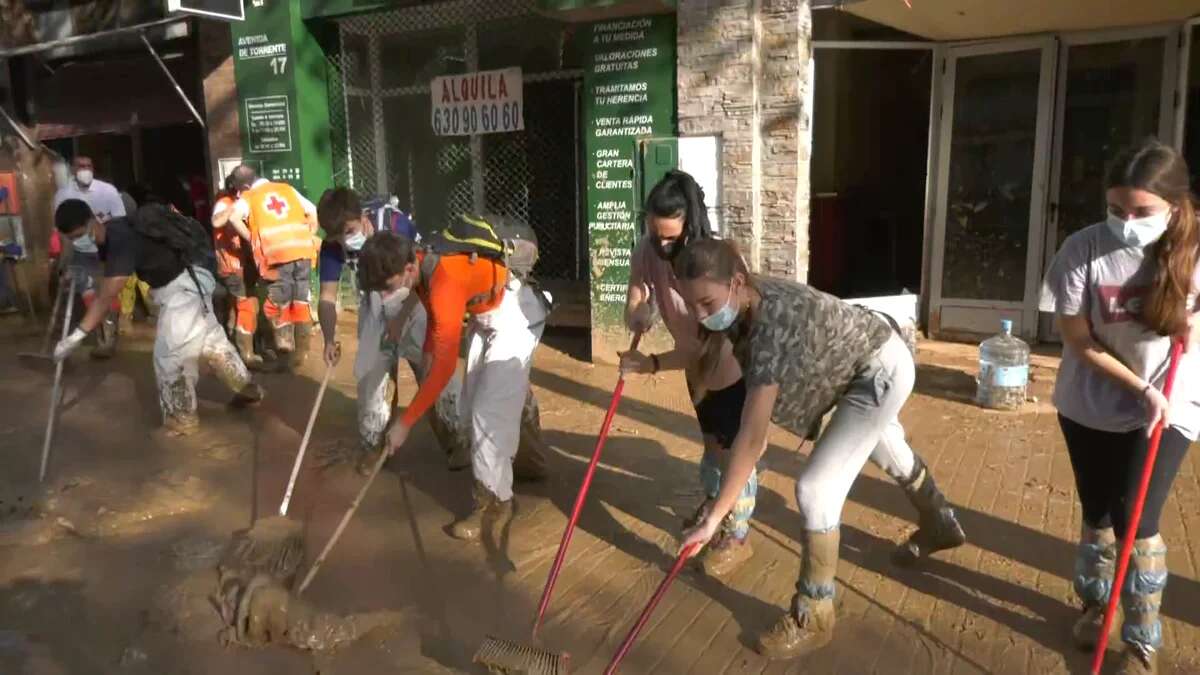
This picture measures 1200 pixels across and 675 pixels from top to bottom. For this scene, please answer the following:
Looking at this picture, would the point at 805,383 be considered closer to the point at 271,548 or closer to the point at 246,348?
the point at 271,548

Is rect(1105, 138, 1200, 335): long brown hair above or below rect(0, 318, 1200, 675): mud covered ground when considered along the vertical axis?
above

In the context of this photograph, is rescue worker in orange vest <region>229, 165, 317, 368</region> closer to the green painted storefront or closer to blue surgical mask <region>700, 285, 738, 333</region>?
the green painted storefront

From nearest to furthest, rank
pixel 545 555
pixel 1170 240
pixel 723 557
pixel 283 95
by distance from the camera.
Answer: pixel 1170 240
pixel 723 557
pixel 545 555
pixel 283 95

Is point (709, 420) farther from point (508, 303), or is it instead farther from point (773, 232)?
point (773, 232)

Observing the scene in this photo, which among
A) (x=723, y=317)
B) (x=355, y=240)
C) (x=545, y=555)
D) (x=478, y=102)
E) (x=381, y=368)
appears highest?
(x=478, y=102)

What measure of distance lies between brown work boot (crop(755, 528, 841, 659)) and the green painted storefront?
14.4ft

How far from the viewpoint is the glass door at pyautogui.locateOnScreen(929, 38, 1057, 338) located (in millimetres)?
7438

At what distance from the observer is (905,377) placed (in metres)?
3.08

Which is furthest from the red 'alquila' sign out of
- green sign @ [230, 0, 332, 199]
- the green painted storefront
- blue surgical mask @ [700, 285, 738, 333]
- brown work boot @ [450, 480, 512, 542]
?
blue surgical mask @ [700, 285, 738, 333]

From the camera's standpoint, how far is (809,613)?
3189 millimetres

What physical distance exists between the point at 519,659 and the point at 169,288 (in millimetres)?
3962

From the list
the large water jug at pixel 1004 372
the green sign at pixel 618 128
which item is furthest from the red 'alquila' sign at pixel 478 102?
the large water jug at pixel 1004 372

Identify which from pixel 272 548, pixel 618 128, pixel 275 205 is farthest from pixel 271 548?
pixel 618 128

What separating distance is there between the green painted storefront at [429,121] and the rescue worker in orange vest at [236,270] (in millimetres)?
1624
